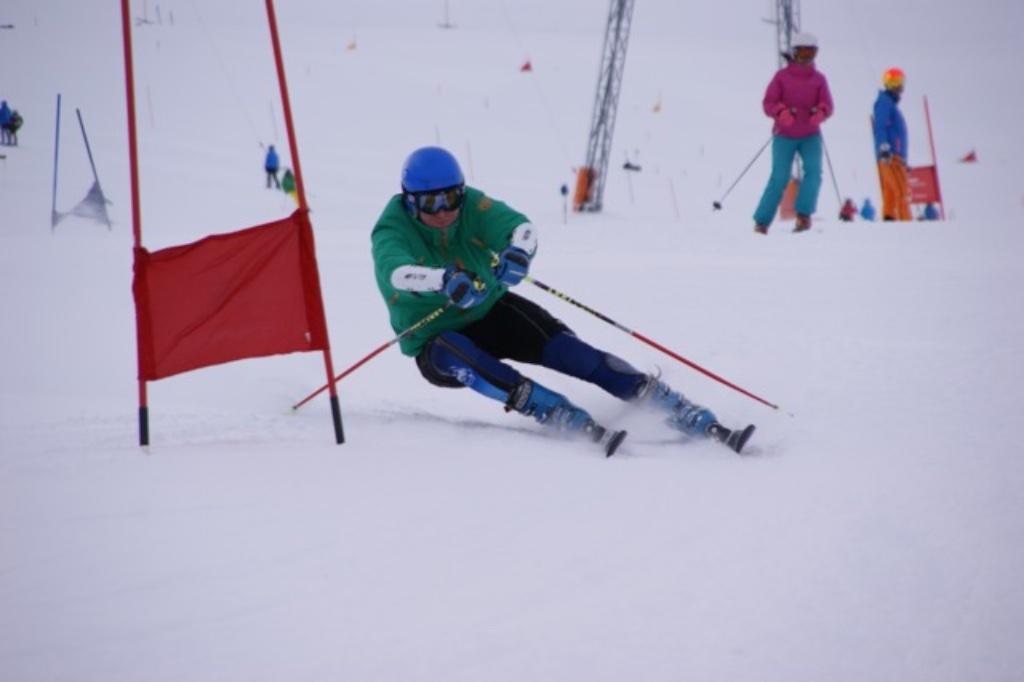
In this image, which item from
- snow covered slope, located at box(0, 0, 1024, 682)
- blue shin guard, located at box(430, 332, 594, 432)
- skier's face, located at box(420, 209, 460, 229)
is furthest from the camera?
skier's face, located at box(420, 209, 460, 229)

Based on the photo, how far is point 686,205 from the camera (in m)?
21.8

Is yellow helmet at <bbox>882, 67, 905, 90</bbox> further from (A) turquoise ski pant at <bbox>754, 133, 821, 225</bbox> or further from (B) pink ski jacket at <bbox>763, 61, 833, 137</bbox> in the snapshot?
(A) turquoise ski pant at <bbox>754, 133, 821, 225</bbox>

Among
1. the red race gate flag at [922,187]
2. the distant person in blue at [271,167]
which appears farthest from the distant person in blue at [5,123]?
the red race gate flag at [922,187]

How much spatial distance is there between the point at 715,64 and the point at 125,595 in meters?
40.4

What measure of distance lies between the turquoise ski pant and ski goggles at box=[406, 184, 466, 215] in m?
5.59

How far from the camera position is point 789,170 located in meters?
8.87

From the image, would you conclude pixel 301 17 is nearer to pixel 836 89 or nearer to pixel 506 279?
pixel 836 89

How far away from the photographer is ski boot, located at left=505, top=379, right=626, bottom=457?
3703 mm

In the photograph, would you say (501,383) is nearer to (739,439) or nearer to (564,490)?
(564,490)

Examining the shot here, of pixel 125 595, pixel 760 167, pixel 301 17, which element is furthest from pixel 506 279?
pixel 301 17

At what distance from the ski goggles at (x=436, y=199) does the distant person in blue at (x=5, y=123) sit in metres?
17.4

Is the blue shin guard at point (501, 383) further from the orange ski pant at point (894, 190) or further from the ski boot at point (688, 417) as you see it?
the orange ski pant at point (894, 190)

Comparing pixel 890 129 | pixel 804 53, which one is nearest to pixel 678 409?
pixel 804 53

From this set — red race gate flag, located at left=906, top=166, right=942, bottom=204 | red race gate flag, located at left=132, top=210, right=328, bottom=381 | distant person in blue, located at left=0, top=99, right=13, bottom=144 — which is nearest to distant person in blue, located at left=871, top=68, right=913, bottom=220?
red race gate flag, located at left=906, top=166, right=942, bottom=204
